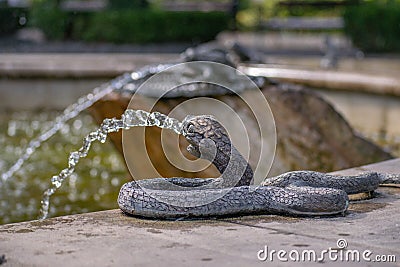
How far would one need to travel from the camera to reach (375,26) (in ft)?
52.5

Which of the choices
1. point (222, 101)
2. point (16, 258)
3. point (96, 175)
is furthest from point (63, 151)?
point (16, 258)

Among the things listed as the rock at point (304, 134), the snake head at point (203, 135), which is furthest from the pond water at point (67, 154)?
the snake head at point (203, 135)

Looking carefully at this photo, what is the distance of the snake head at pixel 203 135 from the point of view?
3.06m

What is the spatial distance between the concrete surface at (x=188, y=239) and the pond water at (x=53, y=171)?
100 inches

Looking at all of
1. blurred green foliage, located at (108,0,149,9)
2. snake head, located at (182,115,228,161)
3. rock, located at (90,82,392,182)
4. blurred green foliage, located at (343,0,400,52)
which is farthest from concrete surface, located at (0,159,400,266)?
blurred green foliage, located at (108,0,149,9)

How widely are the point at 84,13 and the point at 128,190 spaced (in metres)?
14.8

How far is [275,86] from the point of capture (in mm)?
5652

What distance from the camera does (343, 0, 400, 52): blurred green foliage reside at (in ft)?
52.3

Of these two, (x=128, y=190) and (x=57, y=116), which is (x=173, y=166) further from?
(x=57, y=116)

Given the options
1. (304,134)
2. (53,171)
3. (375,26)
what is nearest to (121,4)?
(375,26)

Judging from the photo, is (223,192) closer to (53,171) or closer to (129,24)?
(53,171)

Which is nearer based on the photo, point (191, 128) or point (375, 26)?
point (191, 128)

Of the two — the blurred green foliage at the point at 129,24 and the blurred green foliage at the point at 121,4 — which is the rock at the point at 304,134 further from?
the blurred green foliage at the point at 121,4

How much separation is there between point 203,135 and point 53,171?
369cm
